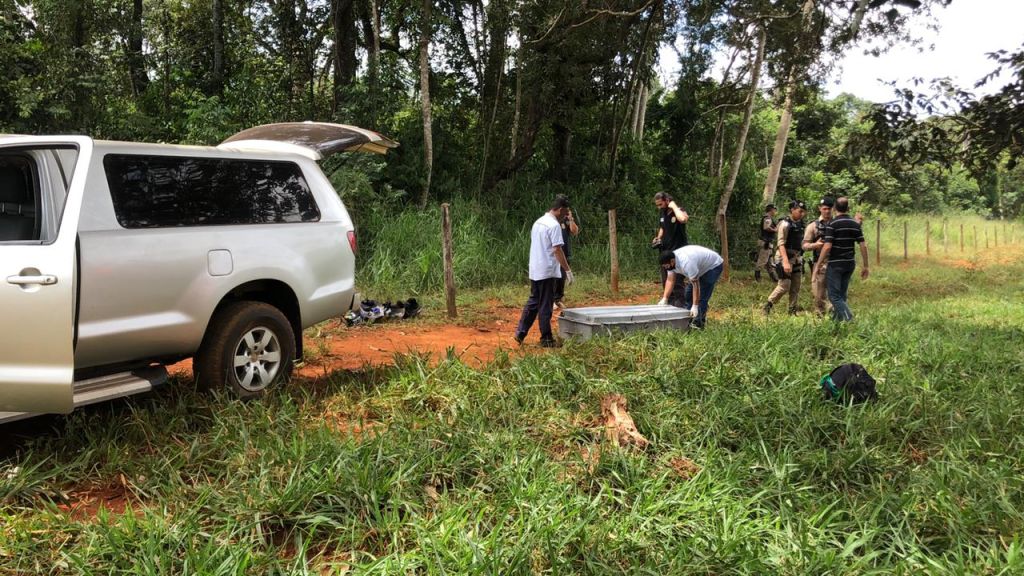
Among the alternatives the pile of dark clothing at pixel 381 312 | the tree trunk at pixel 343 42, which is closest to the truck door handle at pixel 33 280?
the pile of dark clothing at pixel 381 312

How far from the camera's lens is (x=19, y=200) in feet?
12.4

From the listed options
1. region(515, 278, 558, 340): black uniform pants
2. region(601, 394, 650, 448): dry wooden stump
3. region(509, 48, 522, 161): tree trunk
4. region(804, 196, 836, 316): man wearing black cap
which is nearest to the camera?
region(601, 394, 650, 448): dry wooden stump

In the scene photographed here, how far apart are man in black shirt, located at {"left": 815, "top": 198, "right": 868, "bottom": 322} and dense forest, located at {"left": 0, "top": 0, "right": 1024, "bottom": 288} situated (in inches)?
63.0

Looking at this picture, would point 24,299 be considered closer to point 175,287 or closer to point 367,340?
point 175,287

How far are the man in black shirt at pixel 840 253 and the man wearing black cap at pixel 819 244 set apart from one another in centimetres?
17

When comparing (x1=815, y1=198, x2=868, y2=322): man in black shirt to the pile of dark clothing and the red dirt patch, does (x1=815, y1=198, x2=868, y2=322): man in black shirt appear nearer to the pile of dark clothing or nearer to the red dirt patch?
the pile of dark clothing

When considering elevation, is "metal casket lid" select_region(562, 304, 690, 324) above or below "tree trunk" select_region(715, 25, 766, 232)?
below

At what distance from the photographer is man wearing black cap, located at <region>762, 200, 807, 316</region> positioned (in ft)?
30.0

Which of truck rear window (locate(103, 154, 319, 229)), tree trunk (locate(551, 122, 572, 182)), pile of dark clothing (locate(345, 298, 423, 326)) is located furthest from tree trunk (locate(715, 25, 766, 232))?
truck rear window (locate(103, 154, 319, 229))

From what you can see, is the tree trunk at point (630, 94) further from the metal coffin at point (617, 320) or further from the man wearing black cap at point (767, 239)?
the metal coffin at point (617, 320)

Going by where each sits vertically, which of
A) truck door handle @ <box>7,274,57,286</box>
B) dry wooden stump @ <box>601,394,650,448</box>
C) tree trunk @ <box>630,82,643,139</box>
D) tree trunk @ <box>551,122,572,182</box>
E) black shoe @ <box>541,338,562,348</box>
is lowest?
dry wooden stump @ <box>601,394,650,448</box>

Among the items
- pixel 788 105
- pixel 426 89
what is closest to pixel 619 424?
pixel 426 89

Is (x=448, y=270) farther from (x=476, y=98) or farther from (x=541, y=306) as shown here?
(x=476, y=98)

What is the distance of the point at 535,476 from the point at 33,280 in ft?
8.84
